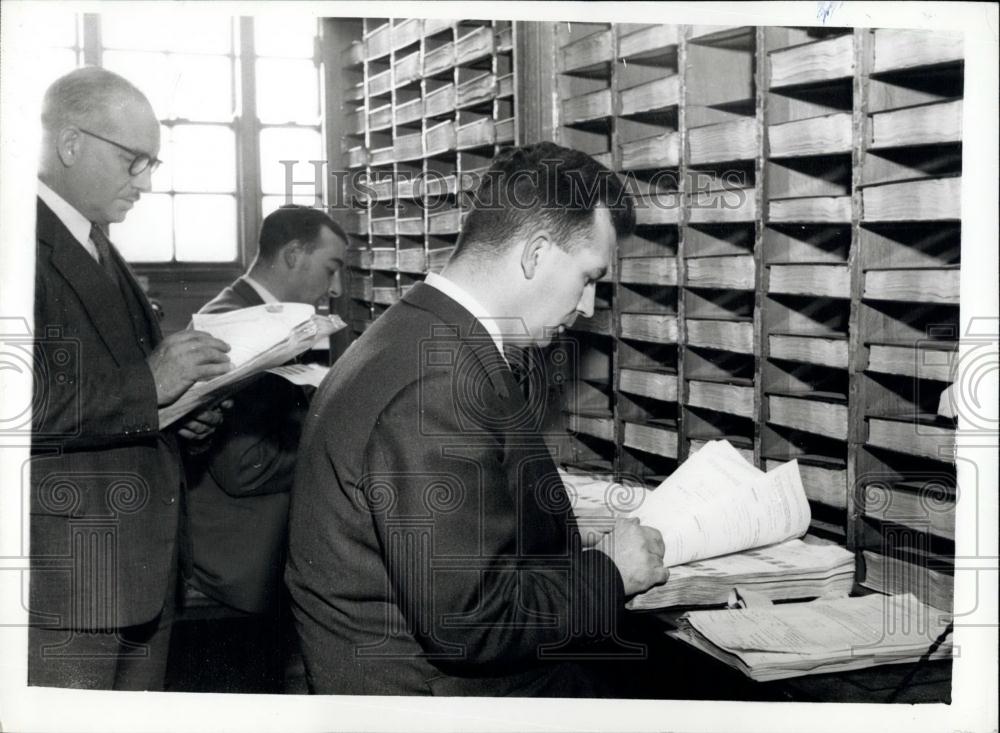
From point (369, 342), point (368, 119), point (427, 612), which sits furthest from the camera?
point (368, 119)

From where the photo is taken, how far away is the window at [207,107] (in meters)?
1.54

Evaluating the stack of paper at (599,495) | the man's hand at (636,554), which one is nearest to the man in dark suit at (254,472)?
the stack of paper at (599,495)

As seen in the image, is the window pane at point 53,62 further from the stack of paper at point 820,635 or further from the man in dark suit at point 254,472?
the stack of paper at point 820,635

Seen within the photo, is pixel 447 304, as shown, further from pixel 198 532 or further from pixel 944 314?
pixel 198 532

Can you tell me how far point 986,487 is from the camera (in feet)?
4.74

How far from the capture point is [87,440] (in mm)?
1584

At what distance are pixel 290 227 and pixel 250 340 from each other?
0.27 meters

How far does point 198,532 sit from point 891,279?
1.55 m

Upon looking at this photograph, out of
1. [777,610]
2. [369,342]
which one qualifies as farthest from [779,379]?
[369,342]

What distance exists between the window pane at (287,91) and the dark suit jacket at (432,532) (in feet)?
1.84

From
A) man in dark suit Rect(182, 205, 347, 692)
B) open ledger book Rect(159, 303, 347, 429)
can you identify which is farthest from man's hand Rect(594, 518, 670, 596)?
man in dark suit Rect(182, 205, 347, 692)

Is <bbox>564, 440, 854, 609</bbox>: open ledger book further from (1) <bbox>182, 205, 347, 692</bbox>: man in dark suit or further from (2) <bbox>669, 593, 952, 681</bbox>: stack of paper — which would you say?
(1) <bbox>182, 205, 347, 692</bbox>: man in dark suit

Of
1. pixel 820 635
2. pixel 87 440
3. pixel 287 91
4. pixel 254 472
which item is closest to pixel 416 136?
pixel 287 91

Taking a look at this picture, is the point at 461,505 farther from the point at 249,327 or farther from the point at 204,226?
the point at 204,226
